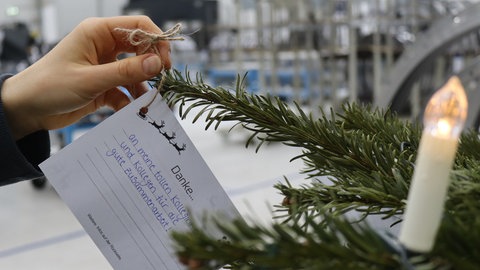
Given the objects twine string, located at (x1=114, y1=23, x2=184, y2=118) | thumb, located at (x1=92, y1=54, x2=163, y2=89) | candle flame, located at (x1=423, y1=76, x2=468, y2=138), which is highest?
candle flame, located at (x1=423, y1=76, x2=468, y2=138)

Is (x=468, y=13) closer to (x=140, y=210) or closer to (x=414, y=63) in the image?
(x=414, y=63)

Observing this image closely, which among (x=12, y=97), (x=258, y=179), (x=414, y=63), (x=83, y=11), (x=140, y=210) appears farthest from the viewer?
(x=83, y=11)

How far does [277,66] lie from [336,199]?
6.22 m

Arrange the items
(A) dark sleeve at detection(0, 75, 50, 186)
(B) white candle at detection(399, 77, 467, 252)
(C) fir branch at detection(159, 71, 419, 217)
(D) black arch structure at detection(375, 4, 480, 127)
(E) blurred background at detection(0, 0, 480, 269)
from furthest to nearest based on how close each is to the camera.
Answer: (E) blurred background at detection(0, 0, 480, 269) < (D) black arch structure at detection(375, 4, 480, 127) < (A) dark sleeve at detection(0, 75, 50, 186) < (C) fir branch at detection(159, 71, 419, 217) < (B) white candle at detection(399, 77, 467, 252)

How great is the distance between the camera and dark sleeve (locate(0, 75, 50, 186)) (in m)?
0.63

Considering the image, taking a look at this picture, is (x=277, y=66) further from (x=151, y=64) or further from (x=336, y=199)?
(x=336, y=199)

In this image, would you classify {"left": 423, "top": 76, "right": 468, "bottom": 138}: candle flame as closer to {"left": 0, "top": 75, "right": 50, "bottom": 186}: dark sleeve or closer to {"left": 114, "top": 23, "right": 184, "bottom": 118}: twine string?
{"left": 114, "top": 23, "right": 184, "bottom": 118}: twine string

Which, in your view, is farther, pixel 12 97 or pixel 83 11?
pixel 83 11

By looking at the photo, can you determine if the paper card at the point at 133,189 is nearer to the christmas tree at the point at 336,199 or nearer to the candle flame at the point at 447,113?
the christmas tree at the point at 336,199

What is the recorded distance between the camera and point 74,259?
2.43m

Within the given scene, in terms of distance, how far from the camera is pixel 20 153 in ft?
2.11

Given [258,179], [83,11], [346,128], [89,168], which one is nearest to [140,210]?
[89,168]

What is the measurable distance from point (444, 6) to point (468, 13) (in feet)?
13.0

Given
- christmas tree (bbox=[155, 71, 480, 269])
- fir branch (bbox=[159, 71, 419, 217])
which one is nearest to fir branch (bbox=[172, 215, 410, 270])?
christmas tree (bbox=[155, 71, 480, 269])
